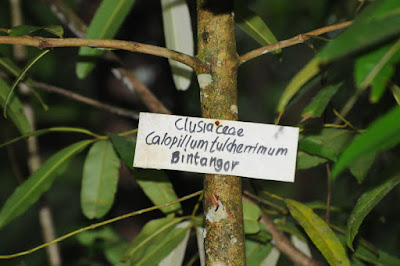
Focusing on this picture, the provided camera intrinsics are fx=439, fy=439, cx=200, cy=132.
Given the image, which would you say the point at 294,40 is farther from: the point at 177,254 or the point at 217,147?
the point at 177,254

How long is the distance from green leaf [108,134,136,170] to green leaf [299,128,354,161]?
257mm

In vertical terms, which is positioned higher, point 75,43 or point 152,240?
point 75,43

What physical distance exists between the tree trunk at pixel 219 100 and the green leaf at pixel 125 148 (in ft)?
0.43

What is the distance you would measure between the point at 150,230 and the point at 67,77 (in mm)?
1697

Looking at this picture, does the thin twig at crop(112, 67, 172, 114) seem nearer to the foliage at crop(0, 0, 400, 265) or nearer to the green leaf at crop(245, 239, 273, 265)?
the foliage at crop(0, 0, 400, 265)

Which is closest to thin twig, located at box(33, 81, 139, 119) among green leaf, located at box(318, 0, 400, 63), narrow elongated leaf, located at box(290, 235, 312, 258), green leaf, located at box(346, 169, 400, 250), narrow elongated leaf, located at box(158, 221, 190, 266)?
narrow elongated leaf, located at box(158, 221, 190, 266)

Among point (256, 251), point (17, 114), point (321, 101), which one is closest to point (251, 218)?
point (256, 251)

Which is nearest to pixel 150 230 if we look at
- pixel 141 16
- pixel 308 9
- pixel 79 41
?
pixel 79 41

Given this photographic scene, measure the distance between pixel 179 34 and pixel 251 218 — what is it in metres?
0.32

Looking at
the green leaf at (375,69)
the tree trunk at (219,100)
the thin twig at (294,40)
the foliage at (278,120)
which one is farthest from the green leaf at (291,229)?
the green leaf at (375,69)

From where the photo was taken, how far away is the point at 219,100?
0.56 meters

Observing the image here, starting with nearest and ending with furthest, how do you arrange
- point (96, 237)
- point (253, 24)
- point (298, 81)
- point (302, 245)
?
point (298, 81) < point (253, 24) < point (302, 245) < point (96, 237)

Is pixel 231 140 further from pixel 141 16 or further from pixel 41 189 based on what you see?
pixel 141 16

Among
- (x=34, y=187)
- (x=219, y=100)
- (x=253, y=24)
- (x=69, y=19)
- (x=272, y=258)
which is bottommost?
(x=272, y=258)
